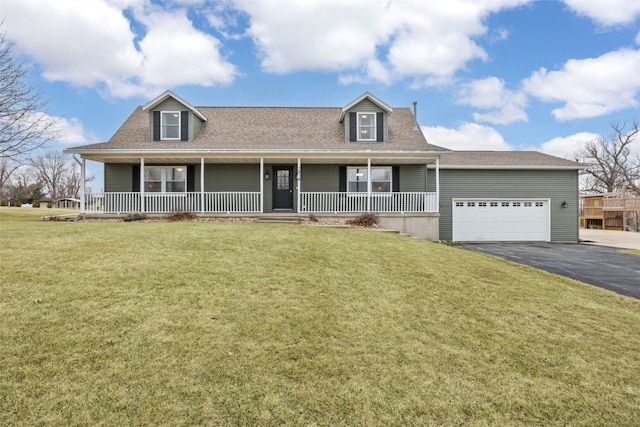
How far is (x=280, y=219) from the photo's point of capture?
13117mm

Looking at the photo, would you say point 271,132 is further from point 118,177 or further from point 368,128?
point 118,177

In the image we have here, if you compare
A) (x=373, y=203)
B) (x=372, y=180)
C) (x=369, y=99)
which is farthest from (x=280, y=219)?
(x=369, y=99)

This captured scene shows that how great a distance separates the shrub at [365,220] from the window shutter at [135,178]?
9.47 m

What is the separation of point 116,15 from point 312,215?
12.6 metres

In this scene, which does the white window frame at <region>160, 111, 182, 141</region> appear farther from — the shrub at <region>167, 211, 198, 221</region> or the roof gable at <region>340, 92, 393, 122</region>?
the roof gable at <region>340, 92, 393, 122</region>

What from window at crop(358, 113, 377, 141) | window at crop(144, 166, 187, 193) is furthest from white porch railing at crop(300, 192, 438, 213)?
window at crop(144, 166, 187, 193)

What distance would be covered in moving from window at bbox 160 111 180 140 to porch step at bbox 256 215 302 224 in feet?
19.6

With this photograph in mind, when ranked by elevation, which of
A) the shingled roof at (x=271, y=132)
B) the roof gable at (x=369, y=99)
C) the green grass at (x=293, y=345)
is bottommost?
the green grass at (x=293, y=345)

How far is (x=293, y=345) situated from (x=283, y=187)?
12.3m

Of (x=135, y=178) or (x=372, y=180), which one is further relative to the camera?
(x=372, y=180)

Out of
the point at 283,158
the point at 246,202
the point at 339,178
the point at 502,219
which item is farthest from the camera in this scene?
the point at 502,219

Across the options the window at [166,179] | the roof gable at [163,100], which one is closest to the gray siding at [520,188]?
the window at [166,179]

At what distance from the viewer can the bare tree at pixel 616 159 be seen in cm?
3525

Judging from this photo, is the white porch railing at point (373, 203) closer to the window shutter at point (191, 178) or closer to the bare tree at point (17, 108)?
the window shutter at point (191, 178)
